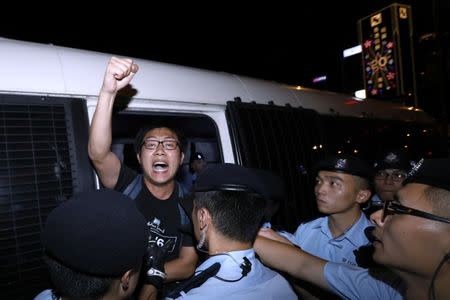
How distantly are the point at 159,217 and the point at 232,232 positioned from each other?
102 centimetres

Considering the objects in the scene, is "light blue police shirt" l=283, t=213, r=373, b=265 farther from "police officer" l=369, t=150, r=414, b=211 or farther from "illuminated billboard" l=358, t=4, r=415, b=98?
"illuminated billboard" l=358, t=4, r=415, b=98

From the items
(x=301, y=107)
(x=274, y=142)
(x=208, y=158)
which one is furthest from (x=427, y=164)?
(x=208, y=158)

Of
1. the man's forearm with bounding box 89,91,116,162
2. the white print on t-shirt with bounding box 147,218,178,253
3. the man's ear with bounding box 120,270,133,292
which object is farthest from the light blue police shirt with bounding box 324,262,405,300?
the man's forearm with bounding box 89,91,116,162

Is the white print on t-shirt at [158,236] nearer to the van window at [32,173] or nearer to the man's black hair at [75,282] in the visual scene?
the van window at [32,173]

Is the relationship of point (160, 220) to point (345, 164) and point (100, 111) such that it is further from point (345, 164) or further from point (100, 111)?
point (345, 164)

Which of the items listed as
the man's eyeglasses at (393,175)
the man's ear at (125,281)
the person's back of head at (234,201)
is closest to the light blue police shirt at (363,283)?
the person's back of head at (234,201)

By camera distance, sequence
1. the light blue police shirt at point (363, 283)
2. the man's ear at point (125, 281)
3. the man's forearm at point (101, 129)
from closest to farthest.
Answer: the man's ear at point (125, 281), the light blue police shirt at point (363, 283), the man's forearm at point (101, 129)

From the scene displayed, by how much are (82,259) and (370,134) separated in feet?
15.0

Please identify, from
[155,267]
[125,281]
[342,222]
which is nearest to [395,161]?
[342,222]

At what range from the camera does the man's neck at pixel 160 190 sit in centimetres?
261

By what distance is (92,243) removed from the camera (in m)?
1.05

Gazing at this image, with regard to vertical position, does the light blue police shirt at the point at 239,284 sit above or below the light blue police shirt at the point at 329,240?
above

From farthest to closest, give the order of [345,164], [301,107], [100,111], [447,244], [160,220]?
[301,107]
[345,164]
[160,220]
[100,111]
[447,244]

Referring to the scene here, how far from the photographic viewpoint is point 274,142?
318 centimetres
